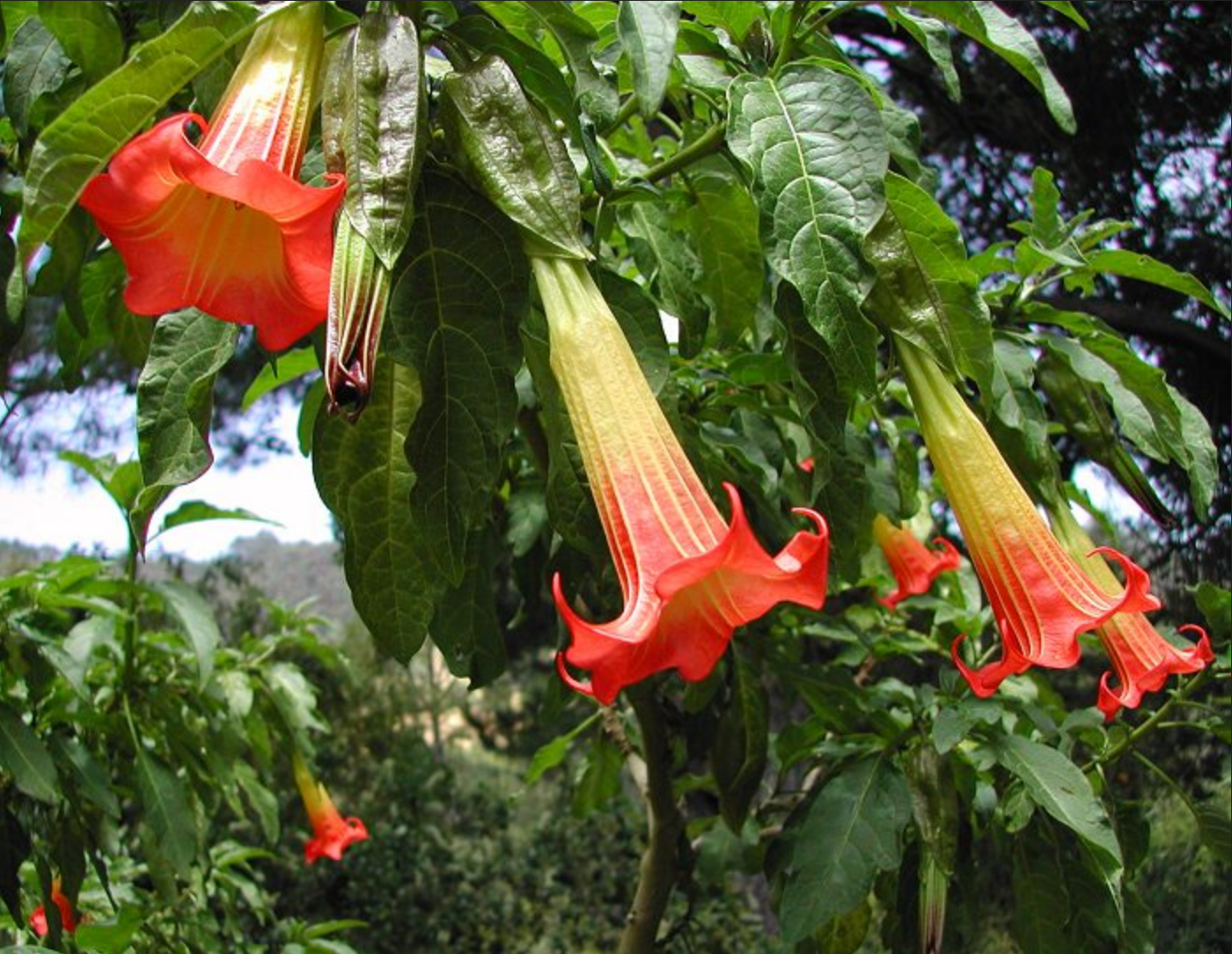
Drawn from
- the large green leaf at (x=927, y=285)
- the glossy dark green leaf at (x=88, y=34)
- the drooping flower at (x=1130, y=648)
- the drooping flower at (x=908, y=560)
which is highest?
the glossy dark green leaf at (x=88, y=34)

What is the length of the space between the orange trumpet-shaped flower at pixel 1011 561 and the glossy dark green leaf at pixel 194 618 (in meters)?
0.97

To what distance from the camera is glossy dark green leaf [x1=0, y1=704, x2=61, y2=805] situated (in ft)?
4.02

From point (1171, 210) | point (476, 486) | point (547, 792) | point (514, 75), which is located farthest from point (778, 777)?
point (547, 792)

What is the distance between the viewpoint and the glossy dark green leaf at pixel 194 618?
1.48 meters

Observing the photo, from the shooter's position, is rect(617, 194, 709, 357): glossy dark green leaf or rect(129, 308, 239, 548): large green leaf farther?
rect(617, 194, 709, 357): glossy dark green leaf

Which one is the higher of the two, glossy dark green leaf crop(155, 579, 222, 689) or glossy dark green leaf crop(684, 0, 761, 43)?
glossy dark green leaf crop(684, 0, 761, 43)

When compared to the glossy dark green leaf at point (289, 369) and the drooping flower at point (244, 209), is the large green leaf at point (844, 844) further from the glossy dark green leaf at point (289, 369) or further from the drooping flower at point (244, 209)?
the drooping flower at point (244, 209)

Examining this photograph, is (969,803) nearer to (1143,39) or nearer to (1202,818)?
(1202,818)

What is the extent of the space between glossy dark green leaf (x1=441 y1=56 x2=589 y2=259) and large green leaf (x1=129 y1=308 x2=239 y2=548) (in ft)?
0.62

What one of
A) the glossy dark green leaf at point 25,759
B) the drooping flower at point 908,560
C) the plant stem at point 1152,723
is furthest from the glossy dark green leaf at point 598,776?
the glossy dark green leaf at point 25,759

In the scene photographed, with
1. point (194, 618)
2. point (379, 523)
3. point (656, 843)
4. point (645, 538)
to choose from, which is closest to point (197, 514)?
point (194, 618)

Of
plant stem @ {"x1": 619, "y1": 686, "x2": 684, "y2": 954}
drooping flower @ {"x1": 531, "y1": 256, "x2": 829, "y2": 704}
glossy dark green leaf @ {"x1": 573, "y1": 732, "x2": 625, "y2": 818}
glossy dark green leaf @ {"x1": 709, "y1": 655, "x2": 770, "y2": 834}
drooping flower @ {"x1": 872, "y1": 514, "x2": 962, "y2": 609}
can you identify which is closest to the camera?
drooping flower @ {"x1": 531, "y1": 256, "x2": 829, "y2": 704}

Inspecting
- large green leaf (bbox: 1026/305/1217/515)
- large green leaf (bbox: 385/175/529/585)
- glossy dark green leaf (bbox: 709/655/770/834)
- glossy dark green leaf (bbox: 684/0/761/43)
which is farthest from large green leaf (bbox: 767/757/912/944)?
glossy dark green leaf (bbox: 684/0/761/43)

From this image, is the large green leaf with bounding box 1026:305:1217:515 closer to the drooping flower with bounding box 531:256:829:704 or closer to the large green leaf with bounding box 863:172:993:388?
the large green leaf with bounding box 863:172:993:388
